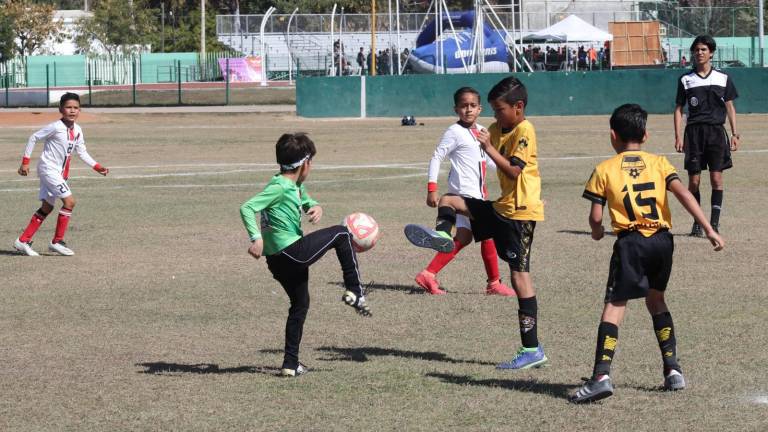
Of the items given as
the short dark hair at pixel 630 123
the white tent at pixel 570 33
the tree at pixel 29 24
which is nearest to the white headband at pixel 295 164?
the short dark hair at pixel 630 123

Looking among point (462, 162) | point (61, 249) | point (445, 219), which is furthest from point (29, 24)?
point (445, 219)

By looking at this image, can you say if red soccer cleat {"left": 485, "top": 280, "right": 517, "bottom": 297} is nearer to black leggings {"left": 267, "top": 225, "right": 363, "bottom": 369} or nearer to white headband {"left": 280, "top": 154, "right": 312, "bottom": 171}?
black leggings {"left": 267, "top": 225, "right": 363, "bottom": 369}

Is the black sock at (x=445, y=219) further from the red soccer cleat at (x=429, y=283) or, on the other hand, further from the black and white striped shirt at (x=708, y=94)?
the black and white striped shirt at (x=708, y=94)

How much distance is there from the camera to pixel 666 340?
7309 millimetres

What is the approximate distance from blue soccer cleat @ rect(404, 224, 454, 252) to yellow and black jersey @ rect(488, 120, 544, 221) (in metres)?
0.77

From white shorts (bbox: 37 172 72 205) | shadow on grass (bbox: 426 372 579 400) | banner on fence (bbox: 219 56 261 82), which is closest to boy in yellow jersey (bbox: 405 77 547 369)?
shadow on grass (bbox: 426 372 579 400)

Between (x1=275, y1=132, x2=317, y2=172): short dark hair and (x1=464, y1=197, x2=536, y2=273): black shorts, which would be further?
(x1=464, y1=197, x2=536, y2=273): black shorts

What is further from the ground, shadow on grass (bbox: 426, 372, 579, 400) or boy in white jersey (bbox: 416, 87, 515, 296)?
boy in white jersey (bbox: 416, 87, 515, 296)

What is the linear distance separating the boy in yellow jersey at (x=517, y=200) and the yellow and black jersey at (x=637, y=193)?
38.7 inches

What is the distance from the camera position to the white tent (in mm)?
54344

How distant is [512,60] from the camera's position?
5156 centimetres

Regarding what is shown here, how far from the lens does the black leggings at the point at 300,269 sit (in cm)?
783

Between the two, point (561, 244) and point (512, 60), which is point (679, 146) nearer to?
point (561, 244)

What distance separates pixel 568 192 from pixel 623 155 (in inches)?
509
